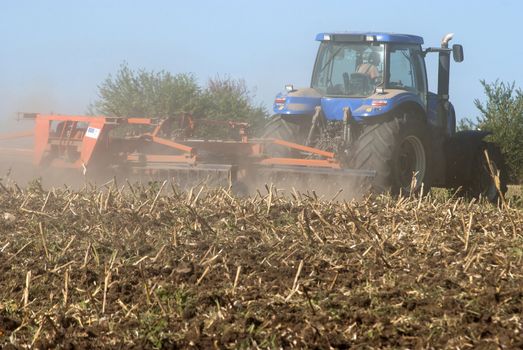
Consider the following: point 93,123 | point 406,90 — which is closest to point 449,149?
point 406,90

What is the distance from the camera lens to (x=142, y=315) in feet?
15.3

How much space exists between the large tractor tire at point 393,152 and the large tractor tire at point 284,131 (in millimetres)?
1058

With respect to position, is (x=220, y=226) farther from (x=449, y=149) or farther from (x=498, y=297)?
(x=449, y=149)

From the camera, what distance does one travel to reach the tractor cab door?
42.9ft

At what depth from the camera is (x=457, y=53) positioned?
13477 millimetres

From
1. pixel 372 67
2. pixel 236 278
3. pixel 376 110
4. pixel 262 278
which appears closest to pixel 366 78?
pixel 372 67

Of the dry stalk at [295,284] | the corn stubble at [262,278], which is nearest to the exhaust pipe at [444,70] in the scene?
the corn stubble at [262,278]

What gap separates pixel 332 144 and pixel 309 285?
8.30 meters

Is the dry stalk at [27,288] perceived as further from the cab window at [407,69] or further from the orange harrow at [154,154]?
the cab window at [407,69]

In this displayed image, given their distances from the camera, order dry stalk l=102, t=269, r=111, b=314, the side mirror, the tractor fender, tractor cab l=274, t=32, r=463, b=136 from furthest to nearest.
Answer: the tractor fender → the side mirror → tractor cab l=274, t=32, r=463, b=136 → dry stalk l=102, t=269, r=111, b=314

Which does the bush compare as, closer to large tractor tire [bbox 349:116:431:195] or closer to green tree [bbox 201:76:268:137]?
green tree [bbox 201:76:268:137]

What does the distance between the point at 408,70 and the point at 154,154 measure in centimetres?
352

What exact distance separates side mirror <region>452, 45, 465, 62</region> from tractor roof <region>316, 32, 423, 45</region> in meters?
0.46

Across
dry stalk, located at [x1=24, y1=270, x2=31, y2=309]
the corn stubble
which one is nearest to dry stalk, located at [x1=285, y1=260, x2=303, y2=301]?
the corn stubble
